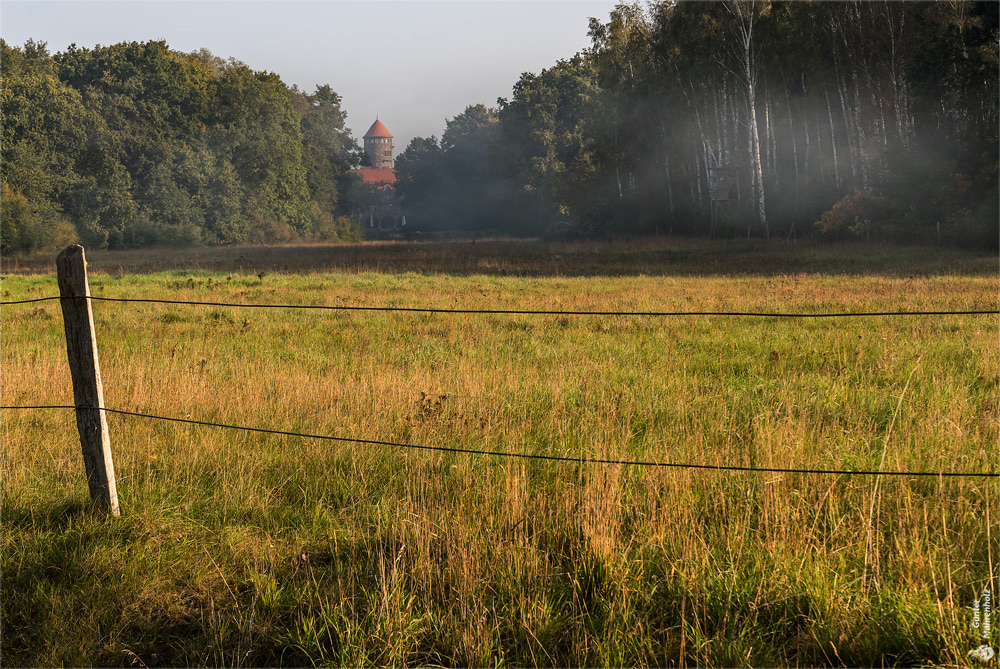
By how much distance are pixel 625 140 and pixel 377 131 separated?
13602cm

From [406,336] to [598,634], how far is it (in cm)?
862

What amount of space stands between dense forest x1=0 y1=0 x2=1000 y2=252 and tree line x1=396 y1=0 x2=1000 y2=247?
0.11 m

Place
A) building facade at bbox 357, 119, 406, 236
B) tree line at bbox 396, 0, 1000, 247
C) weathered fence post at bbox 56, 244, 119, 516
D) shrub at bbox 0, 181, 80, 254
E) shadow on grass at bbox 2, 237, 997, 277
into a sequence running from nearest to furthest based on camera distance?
weathered fence post at bbox 56, 244, 119, 516, shadow on grass at bbox 2, 237, 997, 277, tree line at bbox 396, 0, 1000, 247, shrub at bbox 0, 181, 80, 254, building facade at bbox 357, 119, 406, 236

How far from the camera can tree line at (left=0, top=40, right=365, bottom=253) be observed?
178 ft

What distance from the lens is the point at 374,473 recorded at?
4.97 metres

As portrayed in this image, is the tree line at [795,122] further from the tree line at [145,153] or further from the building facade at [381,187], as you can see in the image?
the building facade at [381,187]

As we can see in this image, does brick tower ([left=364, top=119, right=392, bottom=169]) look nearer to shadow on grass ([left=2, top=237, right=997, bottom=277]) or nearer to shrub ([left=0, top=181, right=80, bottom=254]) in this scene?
shrub ([left=0, top=181, right=80, bottom=254])

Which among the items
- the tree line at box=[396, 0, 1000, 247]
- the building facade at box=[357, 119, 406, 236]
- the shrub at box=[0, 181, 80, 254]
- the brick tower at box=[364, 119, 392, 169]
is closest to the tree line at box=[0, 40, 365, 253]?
the shrub at box=[0, 181, 80, 254]

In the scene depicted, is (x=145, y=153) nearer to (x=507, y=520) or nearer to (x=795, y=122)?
(x=795, y=122)

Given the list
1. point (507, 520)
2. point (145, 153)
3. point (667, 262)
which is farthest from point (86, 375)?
point (145, 153)

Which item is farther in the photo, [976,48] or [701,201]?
[701,201]

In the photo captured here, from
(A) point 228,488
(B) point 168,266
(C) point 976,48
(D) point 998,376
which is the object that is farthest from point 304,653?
(C) point 976,48

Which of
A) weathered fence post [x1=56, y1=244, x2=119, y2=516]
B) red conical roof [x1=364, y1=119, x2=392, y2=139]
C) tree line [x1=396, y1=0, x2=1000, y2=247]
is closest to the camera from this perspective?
weathered fence post [x1=56, y1=244, x2=119, y2=516]

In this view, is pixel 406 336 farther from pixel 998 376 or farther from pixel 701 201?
pixel 701 201
